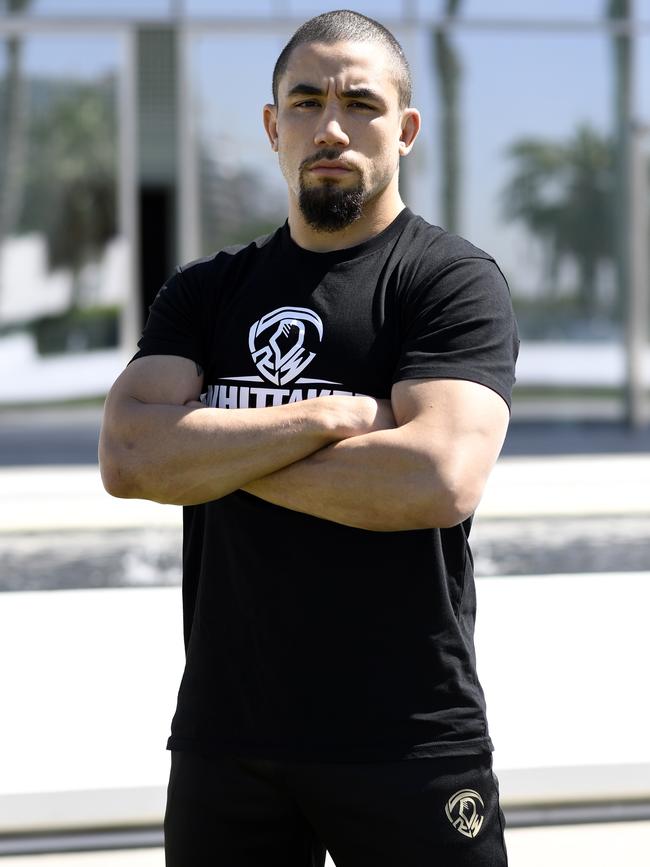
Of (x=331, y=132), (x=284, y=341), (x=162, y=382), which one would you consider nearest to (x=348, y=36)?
(x=331, y=132)

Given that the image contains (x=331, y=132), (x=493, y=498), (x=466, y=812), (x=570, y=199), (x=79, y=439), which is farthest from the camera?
(x=570, y=199)

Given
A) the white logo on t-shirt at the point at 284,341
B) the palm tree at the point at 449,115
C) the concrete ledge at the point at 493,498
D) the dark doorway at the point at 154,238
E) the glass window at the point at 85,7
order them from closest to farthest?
the white logo on t-shirt at the point at 284,341
the concrete ledge at the point at 493,498
the glass window at the point at 85,7
the palm tree at the point at 449,115
the dark doorway at the point at 154,238

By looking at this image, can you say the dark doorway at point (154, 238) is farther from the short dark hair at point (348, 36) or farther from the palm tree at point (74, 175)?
the short dark hair at point (348, 36)

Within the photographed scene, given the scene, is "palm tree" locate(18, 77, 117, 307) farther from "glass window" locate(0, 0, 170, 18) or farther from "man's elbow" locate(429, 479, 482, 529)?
"man's elbow" locate(429, 479, 482, 529)

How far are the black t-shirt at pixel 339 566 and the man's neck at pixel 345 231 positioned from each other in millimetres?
15

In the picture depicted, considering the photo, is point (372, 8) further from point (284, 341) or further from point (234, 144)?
point (284, 341)

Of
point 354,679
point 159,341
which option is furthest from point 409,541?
point 159,341

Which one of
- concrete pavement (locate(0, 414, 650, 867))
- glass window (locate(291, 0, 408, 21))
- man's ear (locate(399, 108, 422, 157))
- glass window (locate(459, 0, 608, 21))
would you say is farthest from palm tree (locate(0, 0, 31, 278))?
man's ear (locate(399, 108, 422, 157))

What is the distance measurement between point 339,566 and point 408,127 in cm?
64

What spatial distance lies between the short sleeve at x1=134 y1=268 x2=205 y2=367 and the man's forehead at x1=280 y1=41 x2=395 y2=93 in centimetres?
32

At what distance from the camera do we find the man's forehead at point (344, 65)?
5.72 ft

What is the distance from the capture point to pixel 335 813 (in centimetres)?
160

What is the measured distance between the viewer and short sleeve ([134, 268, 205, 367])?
5.98 feet

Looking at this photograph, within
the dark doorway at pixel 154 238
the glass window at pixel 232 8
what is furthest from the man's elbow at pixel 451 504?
the glass window at pixel 232 8
